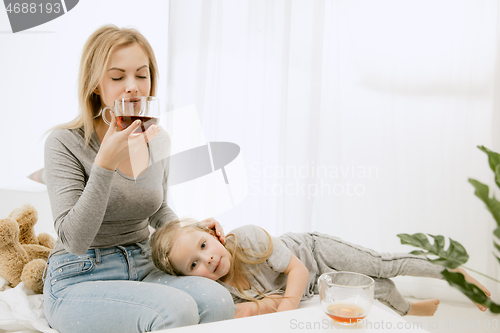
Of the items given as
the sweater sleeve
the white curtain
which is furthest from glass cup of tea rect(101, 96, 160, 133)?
the white curtain

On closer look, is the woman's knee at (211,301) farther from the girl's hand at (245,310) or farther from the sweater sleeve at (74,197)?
the sweater sleeve at (74,197)

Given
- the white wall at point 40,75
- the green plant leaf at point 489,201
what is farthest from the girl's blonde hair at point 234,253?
the white wall at point 40,75

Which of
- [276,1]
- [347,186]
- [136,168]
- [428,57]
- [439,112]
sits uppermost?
[276,1]

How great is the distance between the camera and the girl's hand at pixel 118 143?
106cm

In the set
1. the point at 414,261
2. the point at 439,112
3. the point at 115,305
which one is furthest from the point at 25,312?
the point at 439,112

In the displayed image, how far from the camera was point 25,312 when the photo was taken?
117 centimetres

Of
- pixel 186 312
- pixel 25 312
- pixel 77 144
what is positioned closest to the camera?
pixel 186 312

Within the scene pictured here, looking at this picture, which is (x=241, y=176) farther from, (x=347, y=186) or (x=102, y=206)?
(x=102, y=206)

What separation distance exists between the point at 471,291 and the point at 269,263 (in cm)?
94

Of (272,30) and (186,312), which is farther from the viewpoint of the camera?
(272,30)

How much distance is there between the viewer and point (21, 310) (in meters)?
1.17

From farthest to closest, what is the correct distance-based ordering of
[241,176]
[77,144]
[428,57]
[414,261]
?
[241,176]
[428,57]
[414,261]
[77,144]

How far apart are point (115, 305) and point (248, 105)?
1.56 metres

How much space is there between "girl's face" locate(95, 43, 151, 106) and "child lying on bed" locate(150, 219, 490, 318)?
47cm
